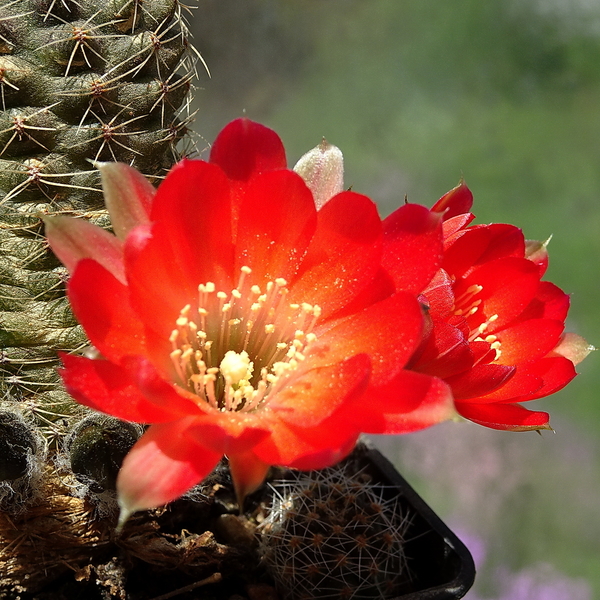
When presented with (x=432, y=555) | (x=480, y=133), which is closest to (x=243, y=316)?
(x=432, y=555)

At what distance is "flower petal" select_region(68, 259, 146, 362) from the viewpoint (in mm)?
373

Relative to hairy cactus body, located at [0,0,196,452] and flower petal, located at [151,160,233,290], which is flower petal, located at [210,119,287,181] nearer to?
flower petal, located at [151,160,233,290]

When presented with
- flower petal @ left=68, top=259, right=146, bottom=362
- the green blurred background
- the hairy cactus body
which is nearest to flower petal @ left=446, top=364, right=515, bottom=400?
flower petal @ left=68, top=259, right=146, bottom=362

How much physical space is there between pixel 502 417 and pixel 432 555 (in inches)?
11.2

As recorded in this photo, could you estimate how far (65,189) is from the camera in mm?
545

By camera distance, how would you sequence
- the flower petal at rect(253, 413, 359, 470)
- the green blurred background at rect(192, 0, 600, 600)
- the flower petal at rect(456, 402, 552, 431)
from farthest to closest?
1. the green blurred background at rect(192, 0, 600, 600)
2. the flower petal at rect(456, 402, 552, 431)
3. the flower petal at rect(253, 413, 359, 470)

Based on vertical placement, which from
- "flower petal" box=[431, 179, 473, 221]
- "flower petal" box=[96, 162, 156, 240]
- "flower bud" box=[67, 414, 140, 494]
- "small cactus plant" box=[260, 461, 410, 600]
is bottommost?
"small cactus plant" box=[260, 461, 410, 600]

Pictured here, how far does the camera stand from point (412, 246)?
16.8 inches

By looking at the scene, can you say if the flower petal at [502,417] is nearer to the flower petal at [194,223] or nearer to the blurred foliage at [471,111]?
the flower petal at [194,223]

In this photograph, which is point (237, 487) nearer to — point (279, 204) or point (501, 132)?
point (279, 204)

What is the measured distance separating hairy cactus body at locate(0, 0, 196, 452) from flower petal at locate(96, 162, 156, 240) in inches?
5.0

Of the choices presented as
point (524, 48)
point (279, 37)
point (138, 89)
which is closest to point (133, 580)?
point (138, 89)

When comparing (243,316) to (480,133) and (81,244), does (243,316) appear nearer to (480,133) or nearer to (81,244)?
(81,244)

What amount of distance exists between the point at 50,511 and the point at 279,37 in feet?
3.41
